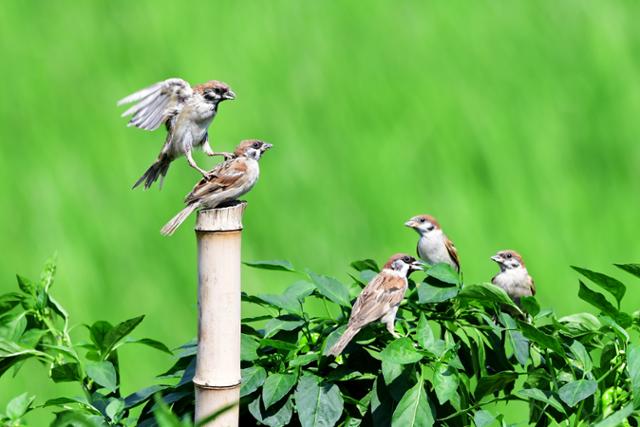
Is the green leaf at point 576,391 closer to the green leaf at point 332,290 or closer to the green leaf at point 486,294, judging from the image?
the green leaf at point 486,294

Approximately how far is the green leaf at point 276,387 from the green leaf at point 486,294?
609 mm

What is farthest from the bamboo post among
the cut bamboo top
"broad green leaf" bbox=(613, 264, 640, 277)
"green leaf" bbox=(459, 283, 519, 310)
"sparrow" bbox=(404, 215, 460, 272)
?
"sparrow" bbox=(404, 215, 460, 272)

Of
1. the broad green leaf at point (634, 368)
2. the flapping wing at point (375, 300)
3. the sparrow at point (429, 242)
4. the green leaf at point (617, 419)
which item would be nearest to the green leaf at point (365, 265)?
the flapping wing at point (375, 300)

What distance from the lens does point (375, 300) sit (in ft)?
11.8

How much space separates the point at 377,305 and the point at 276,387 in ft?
1.41

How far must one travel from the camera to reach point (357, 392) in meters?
3.79

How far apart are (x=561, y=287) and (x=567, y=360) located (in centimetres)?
424

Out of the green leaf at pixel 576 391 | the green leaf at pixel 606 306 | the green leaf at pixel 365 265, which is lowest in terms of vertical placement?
the green leaf at pixel 576 391

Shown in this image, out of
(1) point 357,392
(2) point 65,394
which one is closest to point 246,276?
(2) point 65,394

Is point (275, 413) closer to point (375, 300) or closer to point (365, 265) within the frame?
point (375, 300)

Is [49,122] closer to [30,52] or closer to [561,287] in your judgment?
[30,52]

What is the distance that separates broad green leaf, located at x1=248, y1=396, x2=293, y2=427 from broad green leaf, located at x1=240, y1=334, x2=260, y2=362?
0.17 meters

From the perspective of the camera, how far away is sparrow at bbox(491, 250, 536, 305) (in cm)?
521

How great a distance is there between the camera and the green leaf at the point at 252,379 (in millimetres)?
3490
